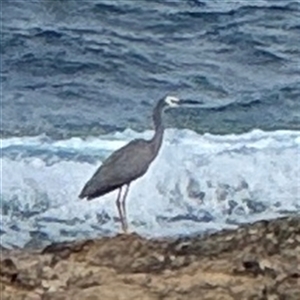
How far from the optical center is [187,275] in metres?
2.04

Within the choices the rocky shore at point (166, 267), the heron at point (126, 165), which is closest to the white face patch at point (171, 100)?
the heron at point (126, 165)

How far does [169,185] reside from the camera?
78.5 inches

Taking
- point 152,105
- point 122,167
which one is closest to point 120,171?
point 122,167

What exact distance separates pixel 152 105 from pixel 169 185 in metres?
0.17

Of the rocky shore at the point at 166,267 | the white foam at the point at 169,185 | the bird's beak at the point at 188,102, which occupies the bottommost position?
the rocky shore at the point at 166,267

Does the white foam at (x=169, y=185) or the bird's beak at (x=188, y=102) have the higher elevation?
the bird's beak at (x=188, y=102)

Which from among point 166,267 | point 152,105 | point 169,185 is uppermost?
point 152,105

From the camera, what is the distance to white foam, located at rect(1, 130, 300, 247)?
1.99m

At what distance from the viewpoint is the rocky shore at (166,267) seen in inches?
79.3

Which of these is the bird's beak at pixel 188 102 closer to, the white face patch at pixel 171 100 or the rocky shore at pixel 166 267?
the white face patch at pixel 171 100

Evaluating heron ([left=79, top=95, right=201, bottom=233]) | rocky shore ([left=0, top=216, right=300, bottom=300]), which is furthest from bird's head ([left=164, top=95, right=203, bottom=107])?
rocky shore ([left=0, top=216, right=300, bottom=300])

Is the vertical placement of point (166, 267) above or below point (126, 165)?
below

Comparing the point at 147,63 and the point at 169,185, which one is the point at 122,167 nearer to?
the point at 169,185

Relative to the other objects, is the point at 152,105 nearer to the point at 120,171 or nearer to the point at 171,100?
the point at 171,100
